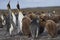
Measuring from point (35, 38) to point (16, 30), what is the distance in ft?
3.19

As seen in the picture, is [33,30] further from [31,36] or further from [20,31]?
[20,31]

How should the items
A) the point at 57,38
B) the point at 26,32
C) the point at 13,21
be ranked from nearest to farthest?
the point at 57,38
the point at 26,32
the point at 13,21

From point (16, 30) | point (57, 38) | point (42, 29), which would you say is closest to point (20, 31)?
point (16, 30)

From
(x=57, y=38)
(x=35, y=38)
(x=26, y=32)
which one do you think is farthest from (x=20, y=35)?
(x=57, y=38)

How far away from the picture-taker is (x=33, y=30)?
624 cm

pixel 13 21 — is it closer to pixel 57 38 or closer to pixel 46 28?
pixel 46 28

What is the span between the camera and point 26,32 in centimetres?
668

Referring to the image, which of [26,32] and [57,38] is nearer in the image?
[57,38]

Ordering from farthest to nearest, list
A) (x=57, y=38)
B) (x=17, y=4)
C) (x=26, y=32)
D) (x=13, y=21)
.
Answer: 1. (x=17, y=4)
2. (x=13, y=21)
3. (x=26, y=32)
4. (x=57, y=38)

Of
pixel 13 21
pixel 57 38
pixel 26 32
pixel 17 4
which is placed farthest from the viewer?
pixel 17 4

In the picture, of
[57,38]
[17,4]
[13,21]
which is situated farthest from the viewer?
[17,4]

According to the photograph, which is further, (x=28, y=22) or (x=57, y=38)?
(x=28, y=22)

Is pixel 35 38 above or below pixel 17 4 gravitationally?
below

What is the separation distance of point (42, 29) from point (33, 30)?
594 millimetres
